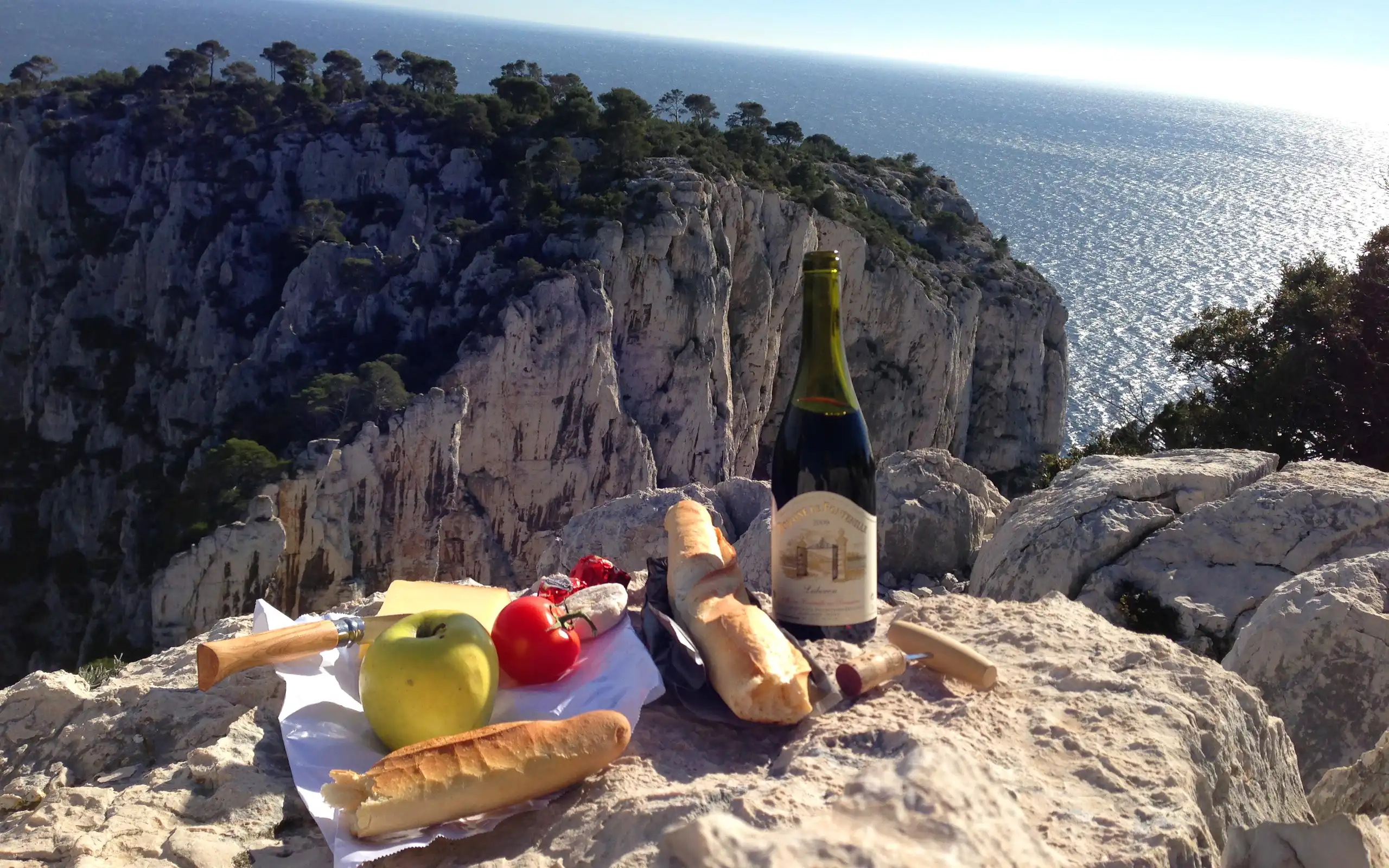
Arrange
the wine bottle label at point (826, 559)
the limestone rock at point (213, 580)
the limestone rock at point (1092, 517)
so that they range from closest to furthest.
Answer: the wine bottle label at point (826, 559) → the limestone rock at point (1092, 517) → the limestone rock at point (213, 580)

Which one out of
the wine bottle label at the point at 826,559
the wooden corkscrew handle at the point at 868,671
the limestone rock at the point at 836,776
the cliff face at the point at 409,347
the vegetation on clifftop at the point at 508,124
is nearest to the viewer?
the limestone rock at the point at 836,776

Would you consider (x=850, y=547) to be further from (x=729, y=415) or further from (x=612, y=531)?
(x=729, y=415)

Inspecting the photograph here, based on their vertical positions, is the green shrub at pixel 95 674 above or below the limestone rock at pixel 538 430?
above

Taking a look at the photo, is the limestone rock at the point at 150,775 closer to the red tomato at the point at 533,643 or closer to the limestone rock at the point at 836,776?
the limestone rock at the point at 836,776

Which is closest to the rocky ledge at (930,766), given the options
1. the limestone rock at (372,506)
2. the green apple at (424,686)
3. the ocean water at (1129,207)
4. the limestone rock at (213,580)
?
the green apple at (424,686)

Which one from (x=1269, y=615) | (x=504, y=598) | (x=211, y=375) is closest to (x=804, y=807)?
(x=504, y=598)

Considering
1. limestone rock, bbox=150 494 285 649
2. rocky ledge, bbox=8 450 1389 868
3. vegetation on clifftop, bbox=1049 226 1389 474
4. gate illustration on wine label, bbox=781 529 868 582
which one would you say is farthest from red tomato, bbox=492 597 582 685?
limestone rock, bbox=150 494 285 649

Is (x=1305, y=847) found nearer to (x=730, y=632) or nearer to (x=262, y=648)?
(x=730, y=632)

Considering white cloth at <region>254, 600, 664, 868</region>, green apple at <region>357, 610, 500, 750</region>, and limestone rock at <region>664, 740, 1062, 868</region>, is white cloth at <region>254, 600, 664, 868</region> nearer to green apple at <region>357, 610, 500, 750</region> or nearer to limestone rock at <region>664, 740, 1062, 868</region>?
green apple at <region>357, 610, 500, 750</region>
